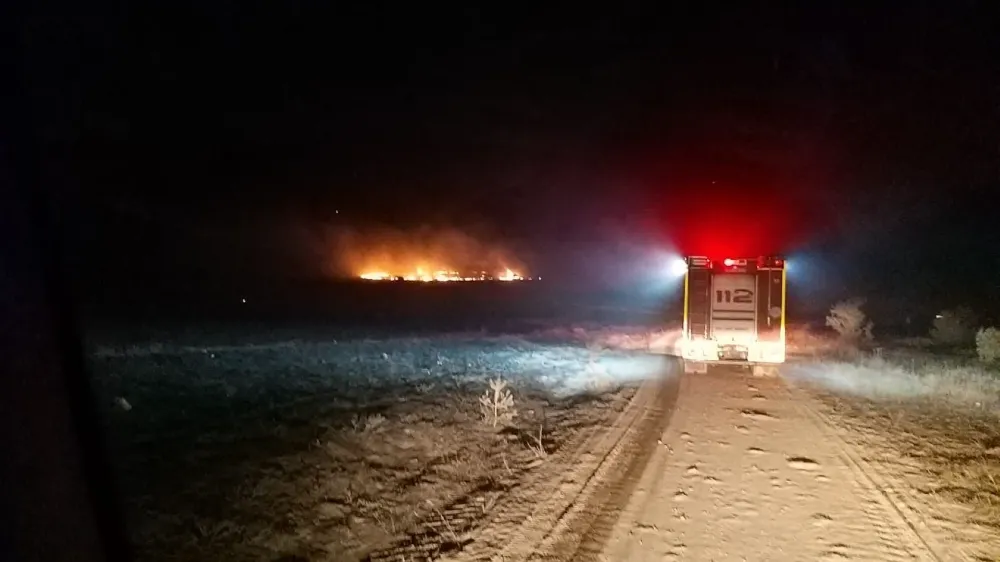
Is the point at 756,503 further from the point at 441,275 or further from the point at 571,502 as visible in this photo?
the point at 441,275

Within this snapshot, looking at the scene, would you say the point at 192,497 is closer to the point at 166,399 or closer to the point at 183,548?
the point at 183,548

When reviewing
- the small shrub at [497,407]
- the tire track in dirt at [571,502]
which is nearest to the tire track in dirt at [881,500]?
the tire track in dirt at [571,502]

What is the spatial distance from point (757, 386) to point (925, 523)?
428 inches

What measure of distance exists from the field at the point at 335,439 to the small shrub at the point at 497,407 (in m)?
0.05

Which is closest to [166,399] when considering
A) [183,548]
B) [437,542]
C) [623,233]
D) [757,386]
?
[183,548]

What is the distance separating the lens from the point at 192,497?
10.1 metres

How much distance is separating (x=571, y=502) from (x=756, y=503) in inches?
80.5

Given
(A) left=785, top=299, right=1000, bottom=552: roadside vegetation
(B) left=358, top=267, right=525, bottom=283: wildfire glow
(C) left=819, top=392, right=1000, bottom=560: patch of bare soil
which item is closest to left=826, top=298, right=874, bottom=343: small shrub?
(A) left=785, top=299, right=1000, bottom=552: roadside vegetation

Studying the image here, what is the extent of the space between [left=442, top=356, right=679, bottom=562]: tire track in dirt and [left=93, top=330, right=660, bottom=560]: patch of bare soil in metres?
0.24

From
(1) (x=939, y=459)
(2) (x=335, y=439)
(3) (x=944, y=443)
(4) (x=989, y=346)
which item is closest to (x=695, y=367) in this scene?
(3) (x=944, y=443)

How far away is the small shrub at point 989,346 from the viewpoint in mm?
25750

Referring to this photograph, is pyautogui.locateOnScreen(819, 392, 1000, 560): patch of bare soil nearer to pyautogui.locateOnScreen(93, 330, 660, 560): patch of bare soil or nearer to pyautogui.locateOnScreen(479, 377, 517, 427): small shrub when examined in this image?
pyautogui.locateOnScreen(93, 330, 660, 560): patch of bare soil

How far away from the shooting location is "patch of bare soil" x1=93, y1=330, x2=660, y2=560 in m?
8.66

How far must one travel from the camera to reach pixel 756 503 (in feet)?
30.0
